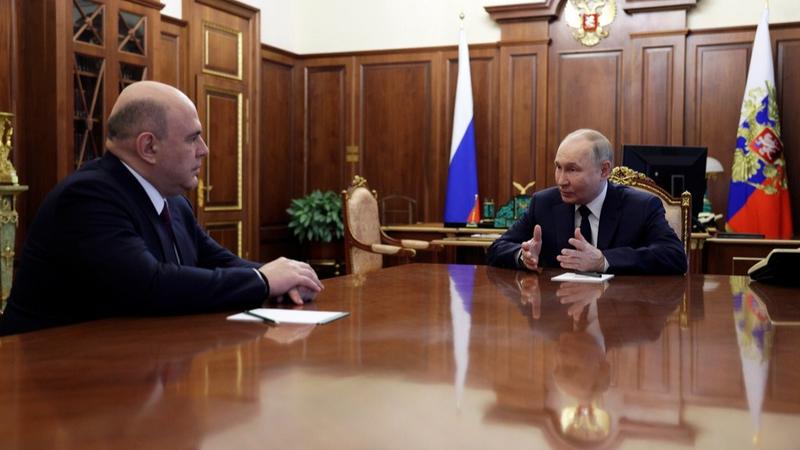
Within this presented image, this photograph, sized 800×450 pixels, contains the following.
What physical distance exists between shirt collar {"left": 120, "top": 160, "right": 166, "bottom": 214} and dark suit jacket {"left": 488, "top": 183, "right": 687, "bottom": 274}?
143 centimetres

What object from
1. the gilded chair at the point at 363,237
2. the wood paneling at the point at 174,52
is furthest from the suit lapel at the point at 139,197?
the wood paneling at the point at 174,52

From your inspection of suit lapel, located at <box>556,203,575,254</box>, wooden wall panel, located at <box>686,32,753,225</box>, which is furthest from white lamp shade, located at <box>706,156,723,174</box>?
suit lapel, located at <box>556,203,575,254</box>

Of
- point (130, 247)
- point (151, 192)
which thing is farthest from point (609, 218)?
point (130, 247)

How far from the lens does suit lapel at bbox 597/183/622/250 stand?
11.0 ft

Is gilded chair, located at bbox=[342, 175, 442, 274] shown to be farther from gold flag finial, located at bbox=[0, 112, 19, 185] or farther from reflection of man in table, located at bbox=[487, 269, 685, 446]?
reflection of man in table, located at bbox=[487, 269, 685, 446]

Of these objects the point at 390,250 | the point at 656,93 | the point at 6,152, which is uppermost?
the point at 656,93

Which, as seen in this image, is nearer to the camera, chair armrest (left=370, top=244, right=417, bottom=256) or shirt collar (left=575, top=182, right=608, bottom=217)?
shirt collar (left=575, top=182, right=608, bottom=217)

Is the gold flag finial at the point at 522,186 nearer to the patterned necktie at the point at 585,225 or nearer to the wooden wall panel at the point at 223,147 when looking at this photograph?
the wooden wall panel at the point at 223,147

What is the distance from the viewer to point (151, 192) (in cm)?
220

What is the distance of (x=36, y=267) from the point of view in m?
1.97

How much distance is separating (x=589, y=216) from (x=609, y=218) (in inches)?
3.6

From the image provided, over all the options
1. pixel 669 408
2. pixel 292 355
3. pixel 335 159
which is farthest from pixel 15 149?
pixel 669 408

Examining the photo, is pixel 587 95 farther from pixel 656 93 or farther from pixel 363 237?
pixel 363 237

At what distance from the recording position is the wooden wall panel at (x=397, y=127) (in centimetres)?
814
